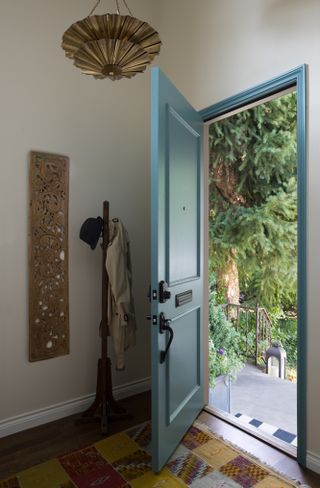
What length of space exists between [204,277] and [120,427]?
48.9 inches

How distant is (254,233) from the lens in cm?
373

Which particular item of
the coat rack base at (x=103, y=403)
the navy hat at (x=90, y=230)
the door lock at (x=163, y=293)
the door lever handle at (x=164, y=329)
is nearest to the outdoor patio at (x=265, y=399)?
the coat rack base at (x=103, y=403)

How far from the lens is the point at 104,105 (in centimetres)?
268

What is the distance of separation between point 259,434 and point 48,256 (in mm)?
1868

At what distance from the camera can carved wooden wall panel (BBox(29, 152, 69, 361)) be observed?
2.34 m

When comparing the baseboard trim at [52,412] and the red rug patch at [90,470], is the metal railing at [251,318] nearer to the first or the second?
the baseboard trim at [52,412]

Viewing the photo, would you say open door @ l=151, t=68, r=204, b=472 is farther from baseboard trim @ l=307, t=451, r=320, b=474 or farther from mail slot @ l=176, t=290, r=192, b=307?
baseboard trim @ l=307, t=451, r=320, b=474

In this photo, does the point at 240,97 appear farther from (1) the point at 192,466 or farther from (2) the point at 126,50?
(1) the point at 192,466

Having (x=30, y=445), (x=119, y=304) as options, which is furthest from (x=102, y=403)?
(x=119, y=304)

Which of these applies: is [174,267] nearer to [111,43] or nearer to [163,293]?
[163,293]

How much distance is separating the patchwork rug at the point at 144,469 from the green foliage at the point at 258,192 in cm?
220

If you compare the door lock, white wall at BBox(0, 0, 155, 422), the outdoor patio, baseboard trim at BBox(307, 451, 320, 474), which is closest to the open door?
the door lock

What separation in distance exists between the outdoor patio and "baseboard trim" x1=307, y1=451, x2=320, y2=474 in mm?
1124

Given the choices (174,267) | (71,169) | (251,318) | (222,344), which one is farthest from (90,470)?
(251,318)
